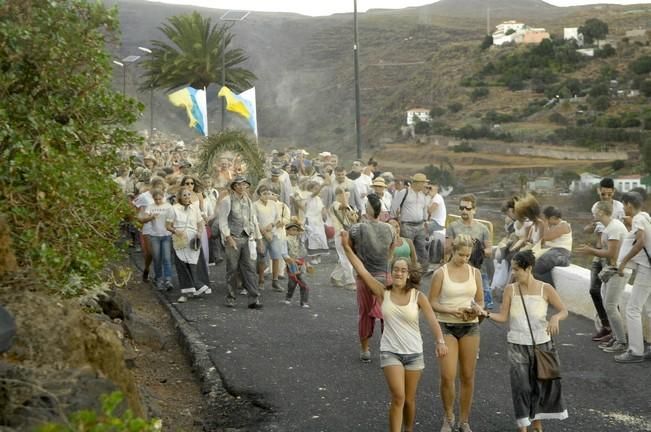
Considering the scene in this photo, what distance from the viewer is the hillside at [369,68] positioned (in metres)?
91.1

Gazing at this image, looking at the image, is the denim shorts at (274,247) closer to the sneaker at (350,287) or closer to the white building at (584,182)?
the sneaker at (350,287)

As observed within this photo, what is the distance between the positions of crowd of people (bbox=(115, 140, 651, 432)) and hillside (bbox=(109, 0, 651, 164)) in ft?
170

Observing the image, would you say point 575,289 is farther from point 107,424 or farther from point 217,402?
point 107,424

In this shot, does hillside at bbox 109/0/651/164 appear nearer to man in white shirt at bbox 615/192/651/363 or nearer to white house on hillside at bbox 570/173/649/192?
white house on hillside at bbox 570/173/649/192

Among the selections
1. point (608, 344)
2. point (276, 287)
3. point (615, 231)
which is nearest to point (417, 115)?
point (276, 287)

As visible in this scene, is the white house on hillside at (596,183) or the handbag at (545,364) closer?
the handbag at (545,364)

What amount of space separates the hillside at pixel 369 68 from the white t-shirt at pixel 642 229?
5875 cm

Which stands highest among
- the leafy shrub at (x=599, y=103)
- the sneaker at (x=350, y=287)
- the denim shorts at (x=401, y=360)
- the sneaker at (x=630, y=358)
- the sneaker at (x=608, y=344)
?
the denim shorts at (x=401, y=360)

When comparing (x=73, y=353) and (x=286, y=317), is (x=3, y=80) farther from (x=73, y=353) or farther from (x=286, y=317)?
(x=286, y=317)

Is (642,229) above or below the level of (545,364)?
Answer: above

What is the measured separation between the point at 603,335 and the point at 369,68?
11469 cm

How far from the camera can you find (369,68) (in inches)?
4840

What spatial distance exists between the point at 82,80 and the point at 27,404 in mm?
3974

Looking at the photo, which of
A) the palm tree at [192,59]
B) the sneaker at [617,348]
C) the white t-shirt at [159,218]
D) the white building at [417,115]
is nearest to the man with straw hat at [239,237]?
the white t-shirt at [159,218]
